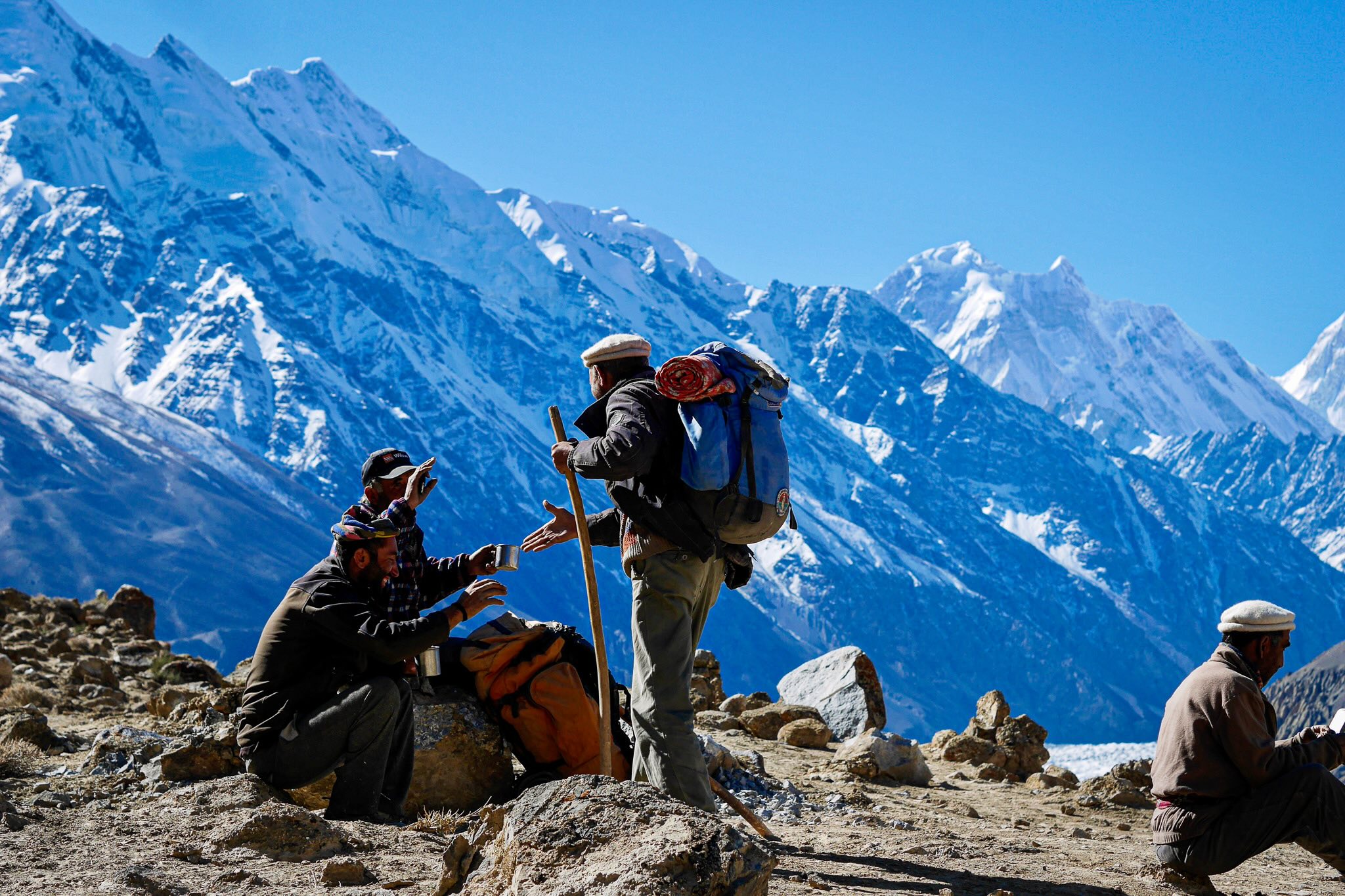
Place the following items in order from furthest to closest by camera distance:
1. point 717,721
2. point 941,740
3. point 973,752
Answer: point 941,740
point 973,752
point 717,721

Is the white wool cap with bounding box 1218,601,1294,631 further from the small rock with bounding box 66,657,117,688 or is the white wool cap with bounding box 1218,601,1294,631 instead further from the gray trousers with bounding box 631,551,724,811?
the small rock with bounding box 66,657,117,688

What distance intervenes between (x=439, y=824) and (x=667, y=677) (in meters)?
1.35

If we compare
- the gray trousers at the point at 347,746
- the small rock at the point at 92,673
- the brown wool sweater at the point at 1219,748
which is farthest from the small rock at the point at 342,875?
the small rock at the point at 92,673

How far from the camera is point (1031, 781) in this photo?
10117 millimetres

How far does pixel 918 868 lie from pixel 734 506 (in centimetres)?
184

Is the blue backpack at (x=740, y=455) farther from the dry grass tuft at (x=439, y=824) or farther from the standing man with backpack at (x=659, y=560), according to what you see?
the dry grass tuft at (x=439, y=824)

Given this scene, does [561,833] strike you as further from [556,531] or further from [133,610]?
[133,610]

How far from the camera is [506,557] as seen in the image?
6.58 metres

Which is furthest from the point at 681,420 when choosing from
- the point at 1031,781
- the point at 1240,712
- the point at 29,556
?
the point at 29,556

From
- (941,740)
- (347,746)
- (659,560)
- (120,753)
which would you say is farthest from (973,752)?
(120,753)

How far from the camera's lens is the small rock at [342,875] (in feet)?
16.2

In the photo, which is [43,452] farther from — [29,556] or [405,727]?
[405,727]

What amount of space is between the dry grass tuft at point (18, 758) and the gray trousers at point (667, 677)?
141 inches

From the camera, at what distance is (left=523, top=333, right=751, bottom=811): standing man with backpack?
547 cm
